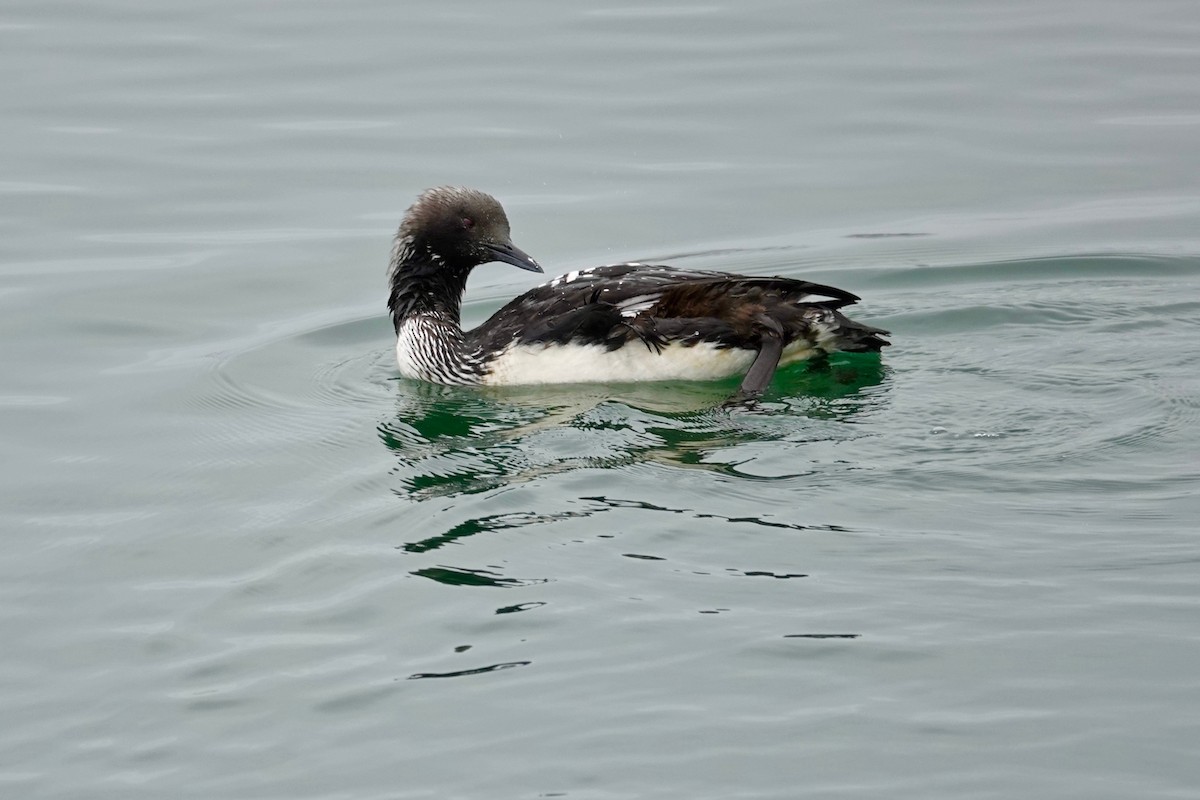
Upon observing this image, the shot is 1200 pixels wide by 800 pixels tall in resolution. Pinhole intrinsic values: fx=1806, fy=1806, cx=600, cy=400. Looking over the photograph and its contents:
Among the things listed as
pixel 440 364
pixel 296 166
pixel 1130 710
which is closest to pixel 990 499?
pixel 1130 710

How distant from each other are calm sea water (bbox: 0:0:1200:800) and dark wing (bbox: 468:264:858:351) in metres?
0.35

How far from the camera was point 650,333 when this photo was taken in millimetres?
10008

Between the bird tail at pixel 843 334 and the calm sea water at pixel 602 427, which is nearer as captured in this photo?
the calm sea water at pixel 602 427

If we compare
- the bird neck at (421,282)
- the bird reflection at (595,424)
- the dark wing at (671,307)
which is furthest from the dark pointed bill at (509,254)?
the bird reflection at (595,424)

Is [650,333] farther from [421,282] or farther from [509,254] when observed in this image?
[421,282]

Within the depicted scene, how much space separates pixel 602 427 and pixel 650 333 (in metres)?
0.76

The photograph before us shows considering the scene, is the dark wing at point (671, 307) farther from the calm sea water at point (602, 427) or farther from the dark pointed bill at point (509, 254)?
the dark pointed bill at point (509, 254)

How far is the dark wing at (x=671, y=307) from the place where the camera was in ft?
32.9

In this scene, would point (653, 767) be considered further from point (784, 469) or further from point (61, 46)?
point (61, 46)

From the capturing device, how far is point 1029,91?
15.6 metres

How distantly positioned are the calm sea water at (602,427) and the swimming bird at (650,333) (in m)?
0.18

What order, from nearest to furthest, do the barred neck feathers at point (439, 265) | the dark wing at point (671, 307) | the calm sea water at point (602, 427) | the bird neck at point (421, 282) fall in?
the calm sea water at point (602, 427), the dark wing at point (671, 307), the barred neck feathers at point (439, 265), the bird neck at point (421, 282)

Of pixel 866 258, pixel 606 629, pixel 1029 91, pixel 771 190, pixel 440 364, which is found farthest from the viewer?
pixel 1029 91

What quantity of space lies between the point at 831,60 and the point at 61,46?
7.28 meters
